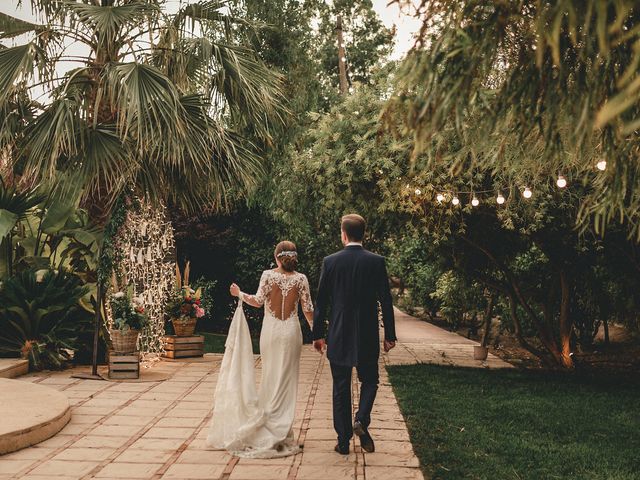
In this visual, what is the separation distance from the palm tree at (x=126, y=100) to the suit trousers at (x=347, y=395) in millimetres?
4600

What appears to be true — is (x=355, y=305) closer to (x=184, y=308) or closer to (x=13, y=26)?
(x=184, y=308)

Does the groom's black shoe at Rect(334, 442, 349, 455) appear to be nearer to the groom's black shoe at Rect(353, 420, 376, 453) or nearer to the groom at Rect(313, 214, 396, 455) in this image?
the groom at Rect(313, 214, 396, 455)

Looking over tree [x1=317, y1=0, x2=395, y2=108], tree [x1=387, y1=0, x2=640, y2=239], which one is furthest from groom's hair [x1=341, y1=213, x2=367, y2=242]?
tree [x1=317, y1=0, x2=395, y2=108]

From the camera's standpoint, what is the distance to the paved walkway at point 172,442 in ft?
16.5

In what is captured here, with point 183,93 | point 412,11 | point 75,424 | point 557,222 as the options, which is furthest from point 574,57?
point 183,93

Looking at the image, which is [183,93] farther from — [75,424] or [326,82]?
[326,82]

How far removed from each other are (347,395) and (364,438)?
0.41 meters

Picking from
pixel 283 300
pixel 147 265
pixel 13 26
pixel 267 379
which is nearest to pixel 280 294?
pixel 283 300

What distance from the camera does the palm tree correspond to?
356 inches

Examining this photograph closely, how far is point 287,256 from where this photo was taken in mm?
6035

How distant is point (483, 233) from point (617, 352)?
6.53m

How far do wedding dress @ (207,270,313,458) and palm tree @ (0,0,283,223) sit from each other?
366 cm

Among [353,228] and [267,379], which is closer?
[353,228]

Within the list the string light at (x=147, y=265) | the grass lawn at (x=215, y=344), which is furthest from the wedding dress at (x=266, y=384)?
the grass lawn at (x=215, y=344)
